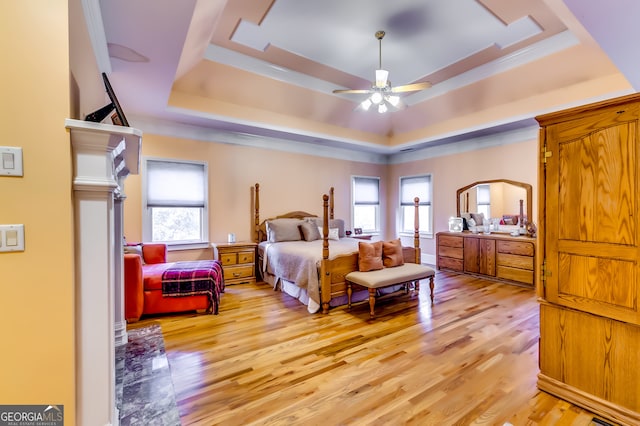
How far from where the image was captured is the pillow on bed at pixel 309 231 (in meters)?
5.06

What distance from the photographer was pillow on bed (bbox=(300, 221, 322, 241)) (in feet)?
16.6

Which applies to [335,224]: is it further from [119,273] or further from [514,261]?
[119,273]

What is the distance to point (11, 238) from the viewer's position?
113 centimetres

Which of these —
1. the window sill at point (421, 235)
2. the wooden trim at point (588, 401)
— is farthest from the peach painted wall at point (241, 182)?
the wooden trim at point (588, 401)

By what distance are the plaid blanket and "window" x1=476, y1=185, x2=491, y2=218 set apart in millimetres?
5063

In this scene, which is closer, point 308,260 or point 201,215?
point 308,260

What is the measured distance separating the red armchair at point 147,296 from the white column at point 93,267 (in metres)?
1.90

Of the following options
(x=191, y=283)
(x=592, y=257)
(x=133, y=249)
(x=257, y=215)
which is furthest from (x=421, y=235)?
(x=133, y=249)

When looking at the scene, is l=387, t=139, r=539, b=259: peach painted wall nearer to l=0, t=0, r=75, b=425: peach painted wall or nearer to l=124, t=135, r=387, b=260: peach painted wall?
l=124, t=135, r=387, b=260: peach painted wall

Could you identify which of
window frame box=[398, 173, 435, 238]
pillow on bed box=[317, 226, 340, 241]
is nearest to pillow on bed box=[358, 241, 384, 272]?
pillow on bed box=[317, 226, 340, 241]

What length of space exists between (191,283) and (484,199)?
539cm

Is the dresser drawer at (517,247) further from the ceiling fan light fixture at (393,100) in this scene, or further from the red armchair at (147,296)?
the red armchair at (147,296)

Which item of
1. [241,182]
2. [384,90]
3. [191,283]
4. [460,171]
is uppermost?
[384,90]

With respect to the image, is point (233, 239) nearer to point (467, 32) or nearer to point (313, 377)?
point (313, 377)
